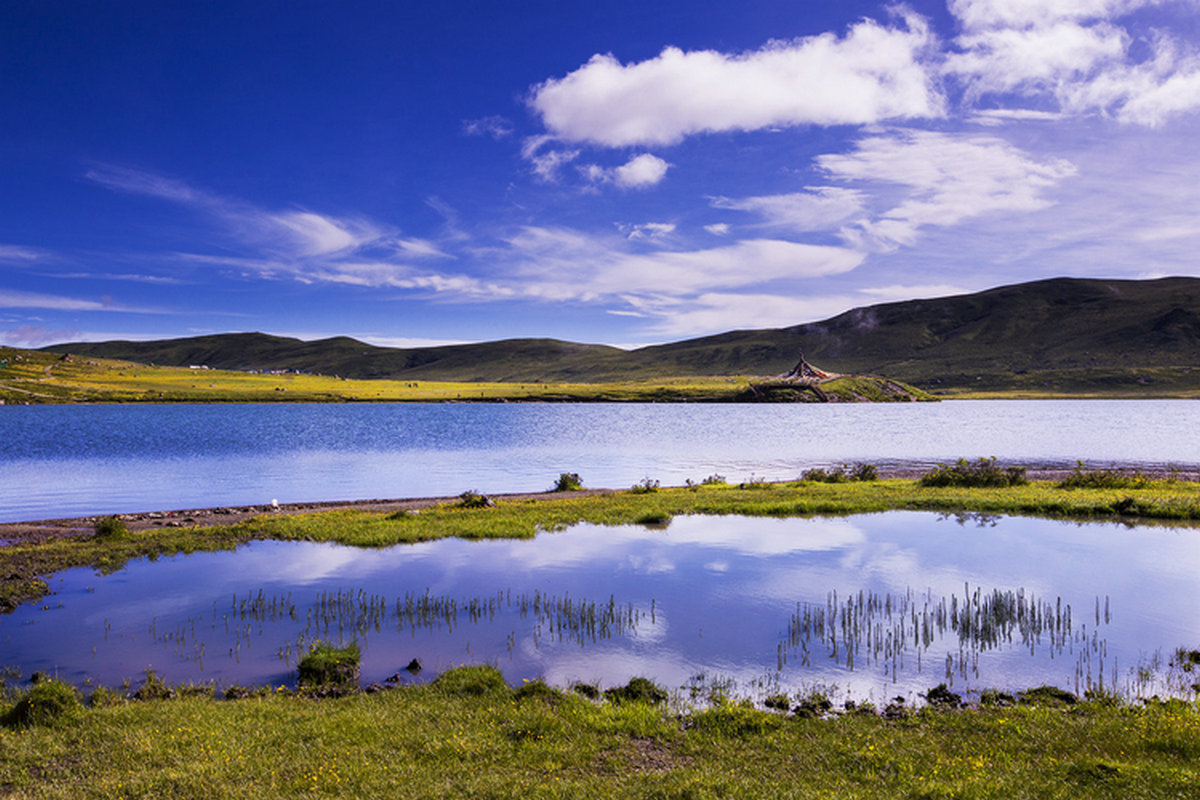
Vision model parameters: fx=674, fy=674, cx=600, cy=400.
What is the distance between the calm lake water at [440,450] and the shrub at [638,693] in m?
35.2

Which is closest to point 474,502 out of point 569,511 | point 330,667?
point 569,511

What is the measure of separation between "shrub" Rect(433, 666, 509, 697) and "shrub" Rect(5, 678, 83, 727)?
6606mm

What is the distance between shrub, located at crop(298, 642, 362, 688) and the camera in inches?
597

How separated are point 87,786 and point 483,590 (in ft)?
45.3

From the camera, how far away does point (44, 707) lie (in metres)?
12.3

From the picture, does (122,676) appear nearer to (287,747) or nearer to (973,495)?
(287,747)

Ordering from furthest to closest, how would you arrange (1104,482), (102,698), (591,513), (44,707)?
(1104,482) → (591,513) → (102,698) → (44,707)

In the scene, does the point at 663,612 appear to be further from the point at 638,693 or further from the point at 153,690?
the point at 153,690

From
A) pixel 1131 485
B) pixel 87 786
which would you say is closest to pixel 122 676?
pixel 87 786

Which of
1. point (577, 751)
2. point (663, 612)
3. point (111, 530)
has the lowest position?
point (663, 612)

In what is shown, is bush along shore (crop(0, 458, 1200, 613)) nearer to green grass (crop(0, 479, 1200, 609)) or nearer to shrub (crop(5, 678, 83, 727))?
green grass (crop(0, 479, 1200, 609))

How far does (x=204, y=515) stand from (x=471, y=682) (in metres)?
28.9

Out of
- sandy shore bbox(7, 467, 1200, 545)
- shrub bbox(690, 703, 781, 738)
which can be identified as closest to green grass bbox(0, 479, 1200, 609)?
sandy shore bbox(7, 467, 1200, 545)

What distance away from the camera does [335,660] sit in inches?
620
